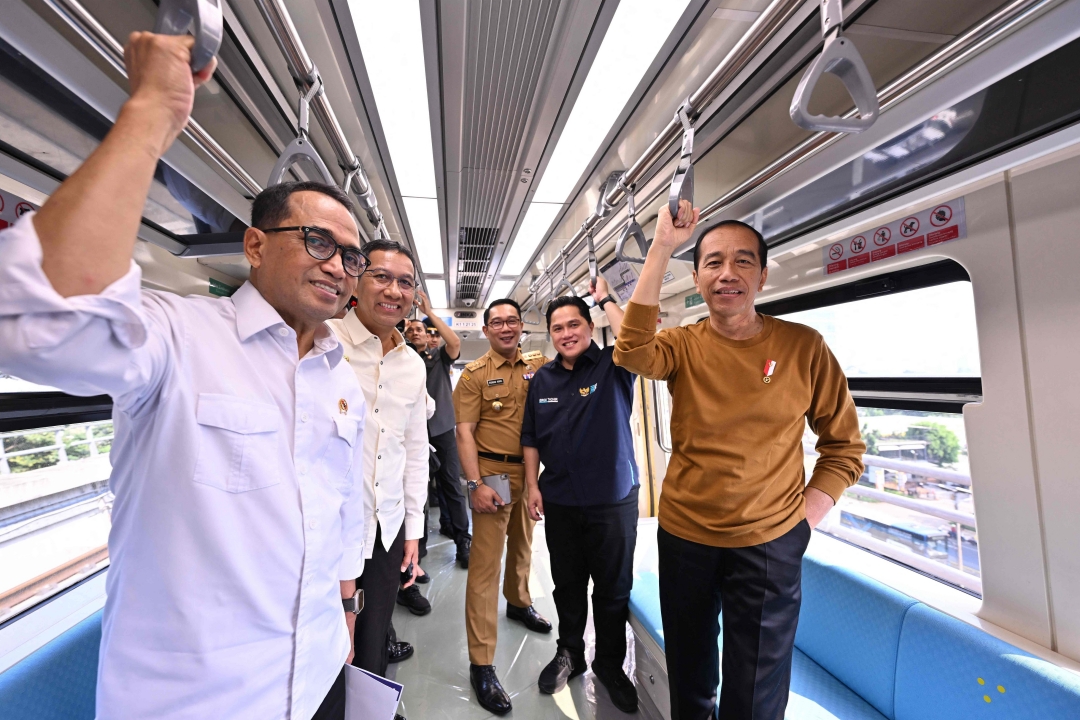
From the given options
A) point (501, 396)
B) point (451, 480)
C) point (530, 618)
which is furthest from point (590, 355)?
point (451, 480)

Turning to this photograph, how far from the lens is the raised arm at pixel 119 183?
1.85ft

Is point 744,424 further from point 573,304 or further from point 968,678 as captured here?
point 573,304

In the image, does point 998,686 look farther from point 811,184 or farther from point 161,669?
point 161,669

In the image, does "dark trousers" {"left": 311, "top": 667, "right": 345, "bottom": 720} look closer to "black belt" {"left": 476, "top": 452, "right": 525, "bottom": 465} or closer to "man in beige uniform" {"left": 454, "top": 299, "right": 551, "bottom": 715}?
"man in beige uniform" {"left": 454, "top": 299, "right": 551, "bottom": 715}

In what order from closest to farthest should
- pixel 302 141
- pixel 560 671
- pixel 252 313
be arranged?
pixel 252 313 < pixel 302 141 < pixel 560 671

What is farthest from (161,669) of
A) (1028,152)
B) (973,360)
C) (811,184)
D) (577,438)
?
(973,360)

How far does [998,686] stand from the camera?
1.49m

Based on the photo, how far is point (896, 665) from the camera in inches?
72.0

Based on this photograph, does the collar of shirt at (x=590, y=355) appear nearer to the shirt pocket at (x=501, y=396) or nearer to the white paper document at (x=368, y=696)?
the shirt pocket at (x=501, y=396)

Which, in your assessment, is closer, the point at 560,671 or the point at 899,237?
the point at 899,237

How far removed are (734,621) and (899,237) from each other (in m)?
1.88

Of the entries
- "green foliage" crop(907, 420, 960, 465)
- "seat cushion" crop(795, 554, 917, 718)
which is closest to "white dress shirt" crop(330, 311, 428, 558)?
"seat cushion" crop(795, 554, 917, 718)

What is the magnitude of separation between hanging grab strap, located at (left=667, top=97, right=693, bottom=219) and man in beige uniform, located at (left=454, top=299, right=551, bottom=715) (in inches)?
67.6

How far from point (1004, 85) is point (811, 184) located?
0.54 meters
